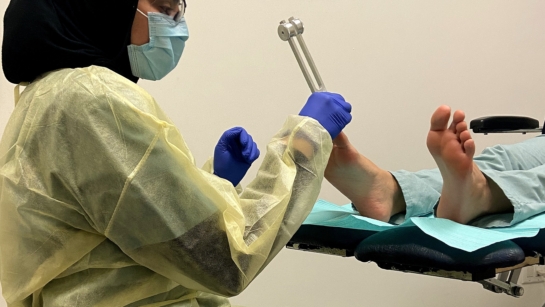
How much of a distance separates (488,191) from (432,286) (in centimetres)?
101

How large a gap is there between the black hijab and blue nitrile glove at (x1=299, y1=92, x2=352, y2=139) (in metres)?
0.31

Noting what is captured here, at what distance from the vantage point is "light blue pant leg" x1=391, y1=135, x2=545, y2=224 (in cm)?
85

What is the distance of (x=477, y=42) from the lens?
1.85m

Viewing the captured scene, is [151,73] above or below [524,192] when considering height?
above

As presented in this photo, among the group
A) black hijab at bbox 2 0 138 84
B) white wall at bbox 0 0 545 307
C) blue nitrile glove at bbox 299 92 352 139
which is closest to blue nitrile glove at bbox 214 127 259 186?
blue nitrile glove at bbox 299 92 352 139

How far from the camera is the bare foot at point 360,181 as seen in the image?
94 cm

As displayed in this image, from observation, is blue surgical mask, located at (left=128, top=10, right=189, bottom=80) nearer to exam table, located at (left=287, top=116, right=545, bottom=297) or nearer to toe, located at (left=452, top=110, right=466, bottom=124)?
exam table, located at (left=287, top=116, right=545, bottom=297)

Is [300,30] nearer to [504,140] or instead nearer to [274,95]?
[274,95]

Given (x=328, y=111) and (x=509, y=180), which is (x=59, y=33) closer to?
(x=328, y=111)

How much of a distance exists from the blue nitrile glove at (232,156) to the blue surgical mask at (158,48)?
17 centimetres

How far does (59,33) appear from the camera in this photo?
65cm

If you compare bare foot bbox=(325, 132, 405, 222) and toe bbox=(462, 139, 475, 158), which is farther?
bare foot bbox=(325, 132, 405, 222)

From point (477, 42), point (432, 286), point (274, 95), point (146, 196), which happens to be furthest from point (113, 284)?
point (477, 42)

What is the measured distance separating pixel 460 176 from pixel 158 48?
57 cm
